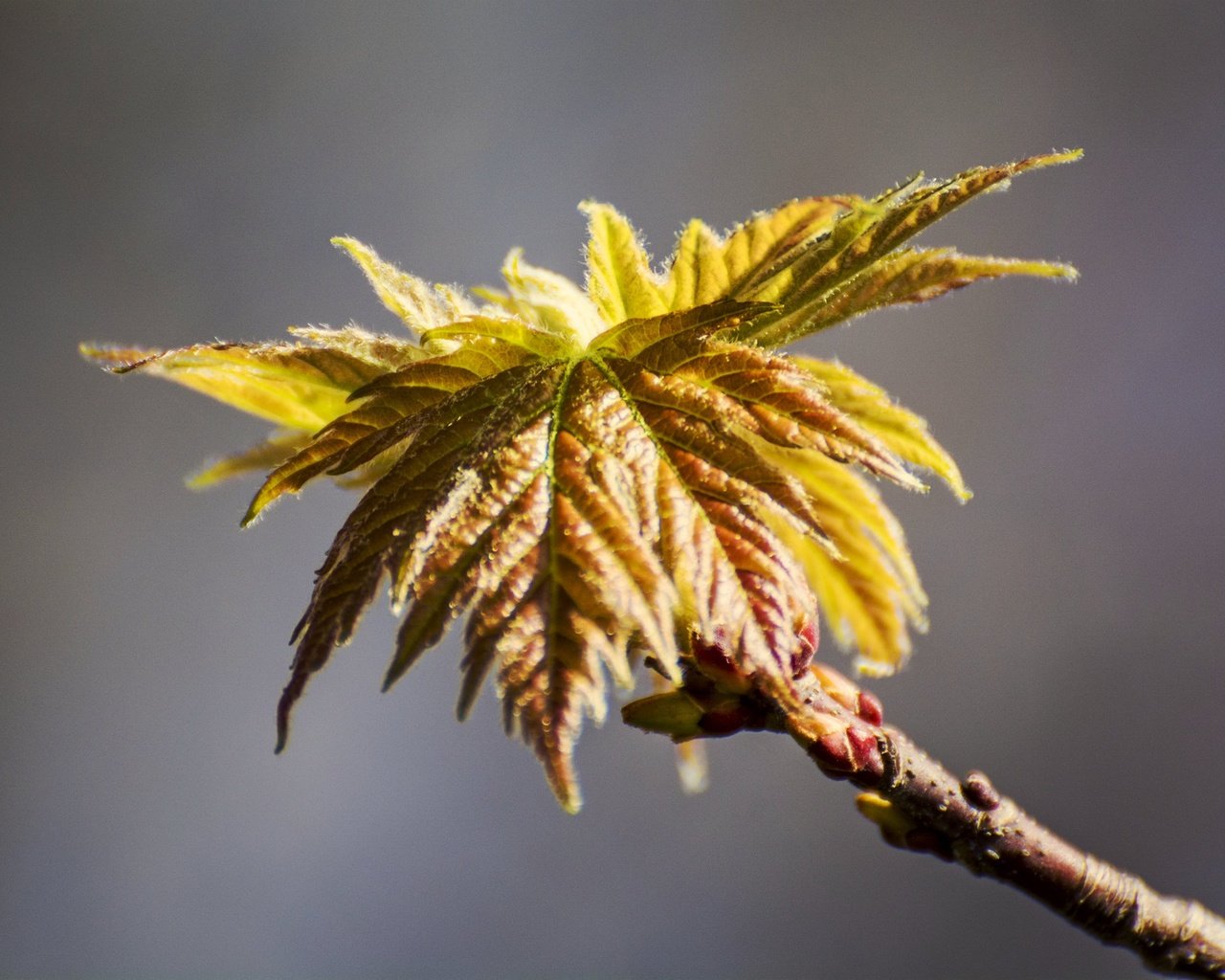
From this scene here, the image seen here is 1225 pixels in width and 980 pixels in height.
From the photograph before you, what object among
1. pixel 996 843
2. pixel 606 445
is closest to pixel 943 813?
pixel 996 843

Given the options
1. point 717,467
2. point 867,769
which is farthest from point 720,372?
point 867,769

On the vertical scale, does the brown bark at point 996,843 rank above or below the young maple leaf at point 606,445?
below

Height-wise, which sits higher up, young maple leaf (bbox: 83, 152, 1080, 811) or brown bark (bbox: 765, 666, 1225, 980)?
young maple leaf (bbox: 83, 152, 1080, 811)

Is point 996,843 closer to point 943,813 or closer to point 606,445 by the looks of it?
point 943,813

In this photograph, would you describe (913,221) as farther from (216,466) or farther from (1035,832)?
(216,466)
